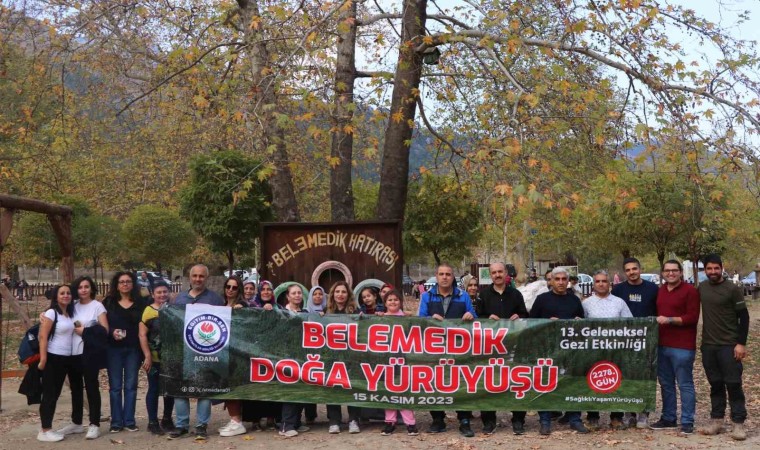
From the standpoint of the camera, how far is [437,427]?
29.1 feet

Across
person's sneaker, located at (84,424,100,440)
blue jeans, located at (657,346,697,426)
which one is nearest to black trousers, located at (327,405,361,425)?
person's sneaker, located at (84,424,100,440)

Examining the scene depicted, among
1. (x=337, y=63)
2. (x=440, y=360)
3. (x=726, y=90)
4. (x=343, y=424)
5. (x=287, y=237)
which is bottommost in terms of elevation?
(x=343, y=424)

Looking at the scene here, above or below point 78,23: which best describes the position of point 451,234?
below

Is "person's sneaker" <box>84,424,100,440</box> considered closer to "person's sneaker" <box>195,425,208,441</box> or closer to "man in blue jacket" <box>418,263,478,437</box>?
"person's sneaker" <box>195,425,208,441</box>

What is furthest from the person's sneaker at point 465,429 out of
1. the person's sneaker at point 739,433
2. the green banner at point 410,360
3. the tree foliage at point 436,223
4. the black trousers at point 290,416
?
the tree foliage at point 436,223

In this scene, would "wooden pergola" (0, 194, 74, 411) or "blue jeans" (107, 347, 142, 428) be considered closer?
"blue jeans" (107, 347, 142, 428)

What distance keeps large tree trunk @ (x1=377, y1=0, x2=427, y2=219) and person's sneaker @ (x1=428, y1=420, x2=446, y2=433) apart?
393 centimetres

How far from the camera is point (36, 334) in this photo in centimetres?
883

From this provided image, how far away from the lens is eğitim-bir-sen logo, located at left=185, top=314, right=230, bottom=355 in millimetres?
8961

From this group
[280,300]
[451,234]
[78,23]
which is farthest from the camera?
[451,234]

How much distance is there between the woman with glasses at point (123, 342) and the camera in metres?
8.80

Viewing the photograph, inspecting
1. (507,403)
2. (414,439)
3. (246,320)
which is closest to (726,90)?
(507,403)

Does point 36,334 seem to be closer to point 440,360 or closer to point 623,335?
point 440,360

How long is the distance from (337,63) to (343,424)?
546 centimetres
